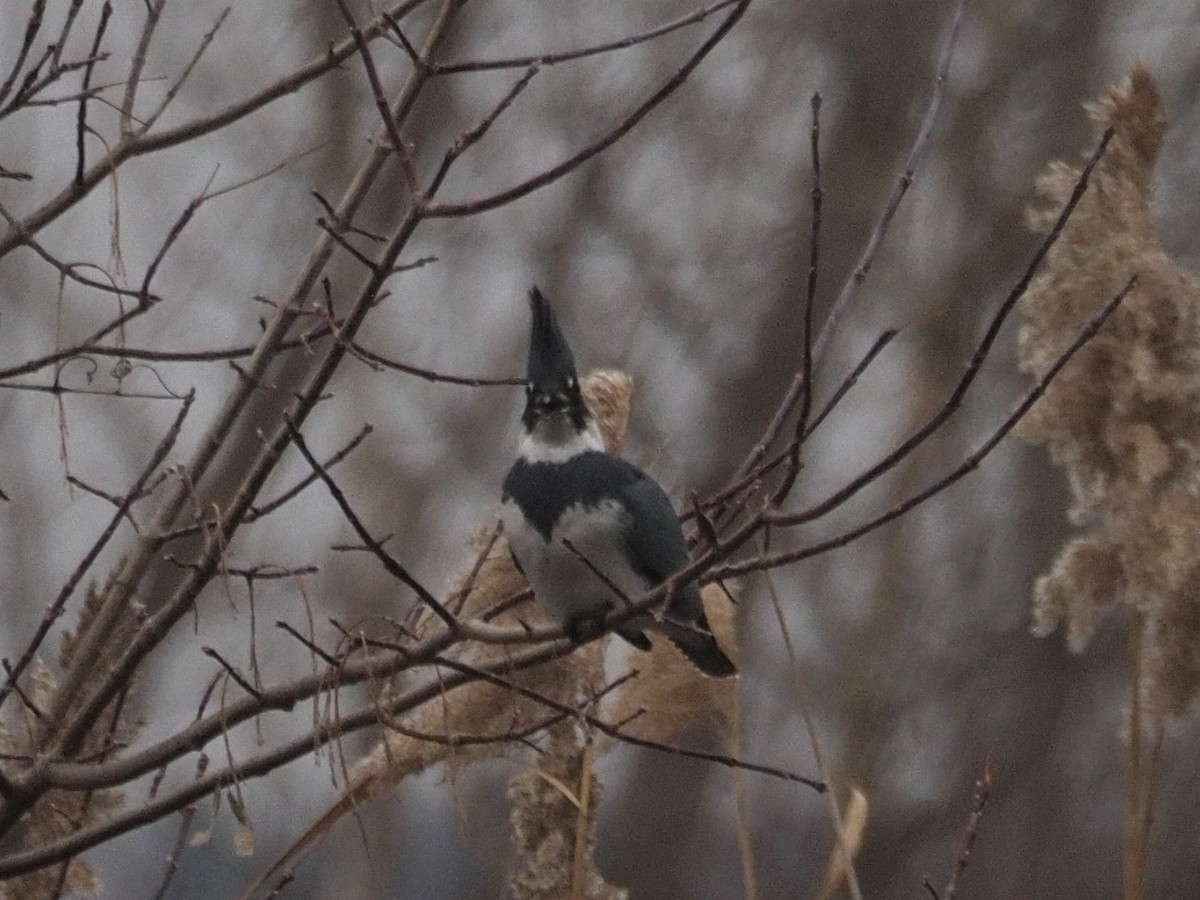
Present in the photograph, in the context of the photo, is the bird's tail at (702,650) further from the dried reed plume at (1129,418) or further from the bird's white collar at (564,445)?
the dried reed plume at (1129,418)

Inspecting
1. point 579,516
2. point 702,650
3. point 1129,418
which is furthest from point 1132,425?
point 579,516

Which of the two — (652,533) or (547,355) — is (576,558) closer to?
(652,533)

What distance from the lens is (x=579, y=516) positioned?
2.09 meters

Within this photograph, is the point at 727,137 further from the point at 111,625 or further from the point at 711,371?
the point at 111,625

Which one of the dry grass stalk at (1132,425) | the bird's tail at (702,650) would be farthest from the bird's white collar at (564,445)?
the dry grass stalk at (1132,425)

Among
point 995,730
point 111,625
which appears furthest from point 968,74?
point 111,625

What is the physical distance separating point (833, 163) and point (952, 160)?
0.46 m

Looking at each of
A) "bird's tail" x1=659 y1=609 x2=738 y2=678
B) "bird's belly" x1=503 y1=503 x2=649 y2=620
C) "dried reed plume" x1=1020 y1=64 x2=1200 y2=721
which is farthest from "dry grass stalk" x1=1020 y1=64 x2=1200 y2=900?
"bird's belly" x1=503 y1=503 x2=649 y2=620

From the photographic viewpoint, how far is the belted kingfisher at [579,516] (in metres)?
2.00

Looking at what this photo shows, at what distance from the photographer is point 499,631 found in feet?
5.38

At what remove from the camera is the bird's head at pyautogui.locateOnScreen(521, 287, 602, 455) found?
2076 millimetres

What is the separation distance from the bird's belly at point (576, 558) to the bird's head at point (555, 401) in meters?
0.12

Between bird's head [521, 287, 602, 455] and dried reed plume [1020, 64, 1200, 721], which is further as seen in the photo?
bird's head [521, 287, 602, 455]

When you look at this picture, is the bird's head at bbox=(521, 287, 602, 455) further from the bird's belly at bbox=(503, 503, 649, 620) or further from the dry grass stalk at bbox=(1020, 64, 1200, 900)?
the dry grass stalk at bbox=(1020, 64, 1200, 900)
